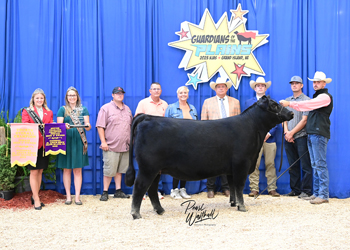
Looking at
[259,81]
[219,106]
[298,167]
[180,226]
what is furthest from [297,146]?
[180,226]

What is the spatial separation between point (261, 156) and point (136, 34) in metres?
3.15

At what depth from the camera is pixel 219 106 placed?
525 centimetres

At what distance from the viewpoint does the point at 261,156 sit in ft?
18.3

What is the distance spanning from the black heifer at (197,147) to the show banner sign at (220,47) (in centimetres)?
159

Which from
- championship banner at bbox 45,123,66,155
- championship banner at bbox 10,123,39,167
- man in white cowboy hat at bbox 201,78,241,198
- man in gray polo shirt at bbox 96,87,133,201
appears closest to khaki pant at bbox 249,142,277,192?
man in white cowboy hat at bbox 201,78,241,198

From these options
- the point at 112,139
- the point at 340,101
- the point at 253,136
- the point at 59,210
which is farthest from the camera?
the point at 340,101

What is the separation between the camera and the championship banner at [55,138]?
4492mm

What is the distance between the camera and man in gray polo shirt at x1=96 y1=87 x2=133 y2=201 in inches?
203

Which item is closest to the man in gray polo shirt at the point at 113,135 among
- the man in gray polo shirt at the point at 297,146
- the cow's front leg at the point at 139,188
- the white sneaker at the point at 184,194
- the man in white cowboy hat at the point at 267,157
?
the white sneaker at the point at 184,194

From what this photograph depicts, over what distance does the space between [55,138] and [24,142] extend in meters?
0.42

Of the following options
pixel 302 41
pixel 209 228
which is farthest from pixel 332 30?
pixel 209 228

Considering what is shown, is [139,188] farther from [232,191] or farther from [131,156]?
[232,191]

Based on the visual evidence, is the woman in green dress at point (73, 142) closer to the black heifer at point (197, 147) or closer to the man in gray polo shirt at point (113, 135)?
the man in gray polo shirt at point (113, 135)

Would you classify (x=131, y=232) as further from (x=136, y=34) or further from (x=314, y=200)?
(x=136, y=34)
